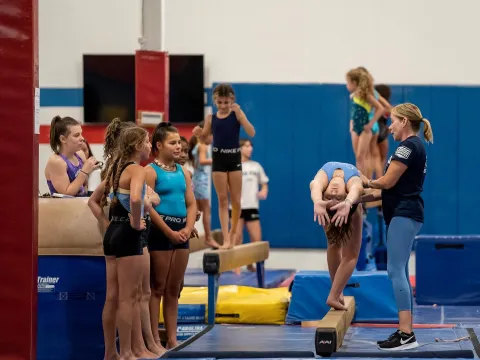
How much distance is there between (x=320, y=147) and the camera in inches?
523

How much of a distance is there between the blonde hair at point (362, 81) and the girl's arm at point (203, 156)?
2121mm

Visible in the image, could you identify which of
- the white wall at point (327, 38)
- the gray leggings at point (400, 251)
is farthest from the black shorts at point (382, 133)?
the gray leggings at point (400, 251)

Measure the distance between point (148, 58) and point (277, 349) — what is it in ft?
20.7

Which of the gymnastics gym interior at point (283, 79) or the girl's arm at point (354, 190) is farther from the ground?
the gymnastics gym interior at point (283, 79)

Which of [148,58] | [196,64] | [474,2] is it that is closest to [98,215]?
[148,58]

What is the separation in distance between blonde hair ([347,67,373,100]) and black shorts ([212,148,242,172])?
1703 millimetres

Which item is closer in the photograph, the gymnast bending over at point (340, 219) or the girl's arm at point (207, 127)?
the gymnast bending over at point (340, 219)

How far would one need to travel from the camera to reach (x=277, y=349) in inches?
257

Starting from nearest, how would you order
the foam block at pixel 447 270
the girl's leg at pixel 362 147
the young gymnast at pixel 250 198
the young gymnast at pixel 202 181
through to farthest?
the foam block at pixel 447 270 < the girl's leg at pixel 362 147 < the young gymnast at pixel 202 181 < the young gymnast at pixel 250 198

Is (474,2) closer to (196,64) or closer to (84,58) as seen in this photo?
(196,64)

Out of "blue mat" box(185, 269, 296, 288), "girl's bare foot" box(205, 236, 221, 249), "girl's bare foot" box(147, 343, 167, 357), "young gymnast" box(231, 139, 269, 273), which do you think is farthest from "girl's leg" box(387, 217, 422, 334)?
"young gymnast" box(231, 139, 269, 273)

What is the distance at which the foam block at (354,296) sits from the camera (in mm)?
8273

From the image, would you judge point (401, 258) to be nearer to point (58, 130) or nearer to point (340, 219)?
point (340, 219)

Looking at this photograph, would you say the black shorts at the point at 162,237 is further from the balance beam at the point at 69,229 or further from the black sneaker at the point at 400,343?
the black sneaker at the point at 400,343
